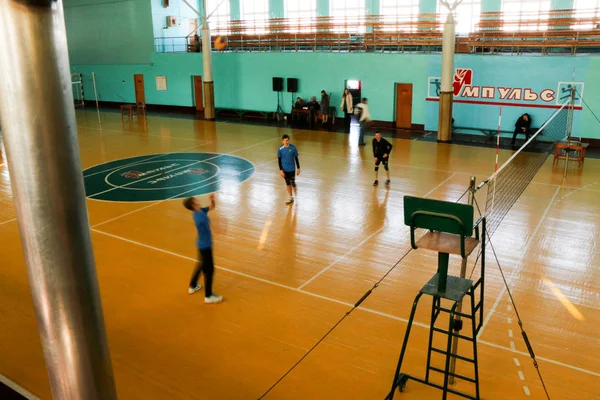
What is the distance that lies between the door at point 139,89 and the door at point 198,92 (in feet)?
13.8

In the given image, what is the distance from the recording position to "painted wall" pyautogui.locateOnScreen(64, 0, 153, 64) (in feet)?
108

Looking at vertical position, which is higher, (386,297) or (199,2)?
(199,2)

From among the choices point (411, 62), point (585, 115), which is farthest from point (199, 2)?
point (585, 115)

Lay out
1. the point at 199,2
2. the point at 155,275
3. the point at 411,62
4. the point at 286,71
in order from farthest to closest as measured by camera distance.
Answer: the point at 199,2, the point at 286,71, the point at 411,62, the point at 155,275

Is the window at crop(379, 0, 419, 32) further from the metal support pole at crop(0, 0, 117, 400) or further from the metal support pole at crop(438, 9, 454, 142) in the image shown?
the metal support pole at crop(0, 0, 117, 400)

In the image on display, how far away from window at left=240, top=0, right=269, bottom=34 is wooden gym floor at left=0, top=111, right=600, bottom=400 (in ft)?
59.1

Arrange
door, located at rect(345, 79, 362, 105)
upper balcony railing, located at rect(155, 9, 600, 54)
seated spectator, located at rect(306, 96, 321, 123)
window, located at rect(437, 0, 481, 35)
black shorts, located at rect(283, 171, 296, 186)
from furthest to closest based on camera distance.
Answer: seated spectator, located at rect(306, 96, 321, 123) → door, located at rect(345, 79, 362, 105) → window, located at rect(437, 0, 481, 35) → upper balcony railing, located at rect(155, 9, 600, 54) → black shorts, located at rect(283, 171, 296, 186)

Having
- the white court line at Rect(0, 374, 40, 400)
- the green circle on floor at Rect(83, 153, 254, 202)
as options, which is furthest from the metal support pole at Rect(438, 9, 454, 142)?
the white court line at Rect(0, 374, 40, 400)

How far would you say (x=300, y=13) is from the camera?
31.0 metres

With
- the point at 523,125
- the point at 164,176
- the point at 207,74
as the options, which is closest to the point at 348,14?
the point at 207,74

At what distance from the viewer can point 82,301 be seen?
4602 mm

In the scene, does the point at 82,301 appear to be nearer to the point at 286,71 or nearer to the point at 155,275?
the point at 155,275

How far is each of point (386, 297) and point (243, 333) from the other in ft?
8.34

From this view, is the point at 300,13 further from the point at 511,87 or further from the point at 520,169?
the point at 520,169
